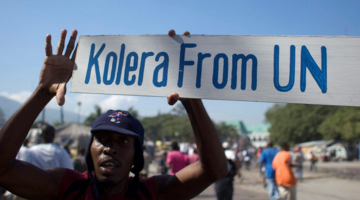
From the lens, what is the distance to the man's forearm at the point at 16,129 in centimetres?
179

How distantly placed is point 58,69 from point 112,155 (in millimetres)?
632

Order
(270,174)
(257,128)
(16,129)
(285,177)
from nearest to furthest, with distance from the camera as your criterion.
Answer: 1. (16,129)
2. (285,177)
3. (270,174)
4. (257,128)

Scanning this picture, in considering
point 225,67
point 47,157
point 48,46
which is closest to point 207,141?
point 225,67

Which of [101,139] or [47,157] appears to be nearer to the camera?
[101,139]

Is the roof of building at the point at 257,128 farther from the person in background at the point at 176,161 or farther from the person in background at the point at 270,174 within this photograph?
the person in background at the point at 176,161

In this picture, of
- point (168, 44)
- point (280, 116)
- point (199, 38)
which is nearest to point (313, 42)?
point (199, 38)

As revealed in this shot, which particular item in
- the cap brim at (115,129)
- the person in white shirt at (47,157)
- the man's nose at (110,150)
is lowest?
the person in white shirt at (47,157)

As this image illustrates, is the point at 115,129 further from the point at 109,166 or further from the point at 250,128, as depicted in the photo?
the point at 250,128

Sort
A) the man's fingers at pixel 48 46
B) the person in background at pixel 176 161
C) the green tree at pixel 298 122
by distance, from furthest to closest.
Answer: the green tree at pixel 298 122 < the person in background at pixel 176 161 < the man's fingers at pixel 48 46

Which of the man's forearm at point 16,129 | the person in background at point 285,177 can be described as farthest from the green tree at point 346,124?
the man's forearm at point 16,129

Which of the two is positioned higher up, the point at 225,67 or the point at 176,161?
the point at 225,67

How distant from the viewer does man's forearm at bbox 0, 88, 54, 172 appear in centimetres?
179

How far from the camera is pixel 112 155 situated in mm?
1929

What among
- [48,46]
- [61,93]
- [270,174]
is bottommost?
[270,174]
